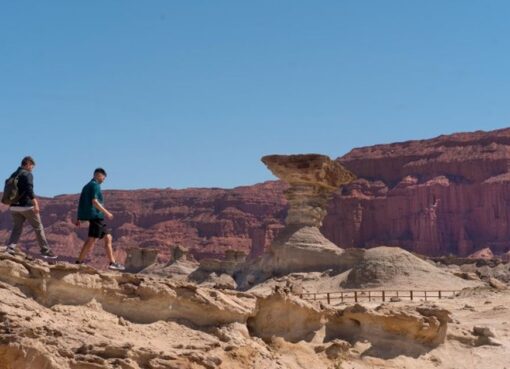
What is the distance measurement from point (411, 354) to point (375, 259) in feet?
87.6

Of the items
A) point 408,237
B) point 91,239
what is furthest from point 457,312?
point 408,237

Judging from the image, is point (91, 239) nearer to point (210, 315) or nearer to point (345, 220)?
point (210, 315)

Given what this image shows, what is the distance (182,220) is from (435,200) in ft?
149

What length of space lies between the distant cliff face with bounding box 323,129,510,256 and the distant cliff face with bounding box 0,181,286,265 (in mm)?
14715

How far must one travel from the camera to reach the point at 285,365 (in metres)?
11.4

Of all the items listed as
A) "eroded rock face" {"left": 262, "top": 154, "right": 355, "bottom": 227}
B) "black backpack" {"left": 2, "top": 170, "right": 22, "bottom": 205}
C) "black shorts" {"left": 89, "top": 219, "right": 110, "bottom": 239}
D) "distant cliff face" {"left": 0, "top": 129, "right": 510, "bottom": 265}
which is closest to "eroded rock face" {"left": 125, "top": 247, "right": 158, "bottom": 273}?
"eroded rock face" {"left": 262, "top": 154, "right": 355, "bottom": 227}

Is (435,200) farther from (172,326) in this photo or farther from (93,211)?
(93,211)

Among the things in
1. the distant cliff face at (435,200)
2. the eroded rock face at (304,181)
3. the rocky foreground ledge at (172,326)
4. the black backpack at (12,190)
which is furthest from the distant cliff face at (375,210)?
the black backpack at (12,190)

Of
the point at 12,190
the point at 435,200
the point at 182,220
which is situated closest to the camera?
the point at 12,190

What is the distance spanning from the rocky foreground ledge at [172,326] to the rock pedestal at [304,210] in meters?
30.1

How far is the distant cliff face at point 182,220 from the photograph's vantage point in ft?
404

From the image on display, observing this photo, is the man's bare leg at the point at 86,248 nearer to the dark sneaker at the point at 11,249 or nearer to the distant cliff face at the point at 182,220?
the dark sneaker at the point at 11,249

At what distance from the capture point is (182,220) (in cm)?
13325

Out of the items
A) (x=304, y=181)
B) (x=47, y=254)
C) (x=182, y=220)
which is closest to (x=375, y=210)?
(x=182, y=220)
